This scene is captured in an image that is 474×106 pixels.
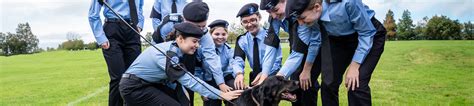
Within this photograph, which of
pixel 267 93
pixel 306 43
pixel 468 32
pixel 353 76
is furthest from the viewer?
pixel 468 32

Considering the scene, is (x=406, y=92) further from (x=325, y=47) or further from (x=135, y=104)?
(x=135, y=104)

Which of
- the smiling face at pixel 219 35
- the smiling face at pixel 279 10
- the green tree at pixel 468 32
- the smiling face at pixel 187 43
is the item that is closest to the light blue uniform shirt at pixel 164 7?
the smiling face at pixel 219 35

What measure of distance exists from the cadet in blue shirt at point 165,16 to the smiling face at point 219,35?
485 millimetres

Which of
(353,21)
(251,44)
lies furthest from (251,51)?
(353,21)

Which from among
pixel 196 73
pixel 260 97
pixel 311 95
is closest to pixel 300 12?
pixel 260 97

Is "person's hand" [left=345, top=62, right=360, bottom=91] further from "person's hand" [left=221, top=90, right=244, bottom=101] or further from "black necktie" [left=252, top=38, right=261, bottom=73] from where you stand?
"black necktie" [left=252, top=38, right=261, bottom=73]

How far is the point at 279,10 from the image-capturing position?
Answer: 15.9 feet

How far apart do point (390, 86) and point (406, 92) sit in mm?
1316

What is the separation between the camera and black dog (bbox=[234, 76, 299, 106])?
478 cm

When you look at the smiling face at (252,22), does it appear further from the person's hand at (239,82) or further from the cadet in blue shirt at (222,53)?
the person's hand at (239,82)

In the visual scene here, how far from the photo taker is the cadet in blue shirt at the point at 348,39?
163 inches

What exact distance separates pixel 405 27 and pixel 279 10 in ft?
256

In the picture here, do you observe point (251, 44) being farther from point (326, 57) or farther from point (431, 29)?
point (431, 29)

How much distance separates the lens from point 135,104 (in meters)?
4.99
